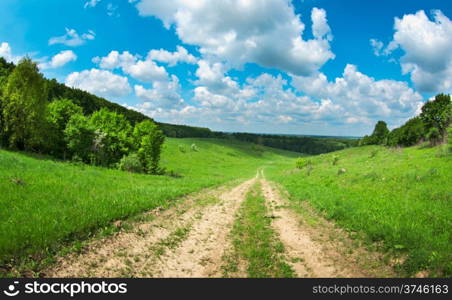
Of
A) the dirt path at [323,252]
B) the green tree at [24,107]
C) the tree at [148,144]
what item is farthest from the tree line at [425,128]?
the green tree at [24,107]

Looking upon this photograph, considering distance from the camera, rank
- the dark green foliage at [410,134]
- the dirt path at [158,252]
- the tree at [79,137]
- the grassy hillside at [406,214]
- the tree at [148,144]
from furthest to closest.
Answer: the dark green foliage at [410,134]
the tree at [148,144]
the tree at [79,137]
the grassy hillside at [406,214]
the dirt path at [158,252]

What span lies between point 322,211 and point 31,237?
13818mm

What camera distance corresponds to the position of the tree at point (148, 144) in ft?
154

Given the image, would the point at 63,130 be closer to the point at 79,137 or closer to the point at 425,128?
the point at 79,137

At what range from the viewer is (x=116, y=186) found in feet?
65.1

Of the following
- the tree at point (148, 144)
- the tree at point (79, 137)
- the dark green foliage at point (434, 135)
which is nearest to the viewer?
the tree at point (79, 137)

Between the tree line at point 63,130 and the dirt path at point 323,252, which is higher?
the tree line at point 63,130

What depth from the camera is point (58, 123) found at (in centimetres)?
4066

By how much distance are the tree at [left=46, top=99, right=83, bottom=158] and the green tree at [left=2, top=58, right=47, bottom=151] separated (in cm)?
254

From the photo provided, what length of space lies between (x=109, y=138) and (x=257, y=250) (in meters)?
41.5

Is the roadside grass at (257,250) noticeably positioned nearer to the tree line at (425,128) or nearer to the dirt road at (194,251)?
the dirt road at (194,251)

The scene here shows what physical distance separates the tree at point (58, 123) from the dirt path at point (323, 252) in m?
39.2

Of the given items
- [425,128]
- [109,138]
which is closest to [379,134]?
[425,128]

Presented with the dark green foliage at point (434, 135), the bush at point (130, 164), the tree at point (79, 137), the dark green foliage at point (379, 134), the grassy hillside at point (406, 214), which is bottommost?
the bush at point (130, 164)
